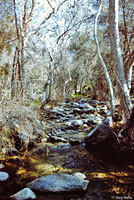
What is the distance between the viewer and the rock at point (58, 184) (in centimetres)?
278

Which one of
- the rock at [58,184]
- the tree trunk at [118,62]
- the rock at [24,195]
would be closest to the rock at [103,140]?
the tree trunk at [118,62]

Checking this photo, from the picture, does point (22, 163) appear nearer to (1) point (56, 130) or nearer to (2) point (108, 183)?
(2) point (108, 183)

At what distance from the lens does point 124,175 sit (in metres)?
3.36

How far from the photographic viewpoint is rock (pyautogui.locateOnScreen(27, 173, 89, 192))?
278 centimetres

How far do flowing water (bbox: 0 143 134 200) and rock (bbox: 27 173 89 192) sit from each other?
3.5 inches

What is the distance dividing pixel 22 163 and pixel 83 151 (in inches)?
72.9

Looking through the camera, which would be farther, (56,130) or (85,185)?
(56,130)

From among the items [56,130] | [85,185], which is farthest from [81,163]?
[56,130]

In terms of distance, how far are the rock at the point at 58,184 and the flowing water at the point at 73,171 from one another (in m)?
0.09

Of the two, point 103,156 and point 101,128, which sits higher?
point 101,128

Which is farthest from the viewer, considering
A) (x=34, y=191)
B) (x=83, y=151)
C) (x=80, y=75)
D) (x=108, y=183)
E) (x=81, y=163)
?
(x=80, y=75)

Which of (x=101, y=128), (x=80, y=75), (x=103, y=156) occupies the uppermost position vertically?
(x=80, y=75)

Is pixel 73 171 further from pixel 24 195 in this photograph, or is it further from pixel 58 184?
pixel 24 195

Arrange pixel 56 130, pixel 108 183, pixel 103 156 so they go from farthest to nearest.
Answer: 1. pixel 56 130
2. pixel 103 156
3. pixel 108 183
